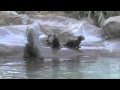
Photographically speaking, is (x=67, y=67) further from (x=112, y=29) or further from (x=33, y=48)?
(x=112, y=29)

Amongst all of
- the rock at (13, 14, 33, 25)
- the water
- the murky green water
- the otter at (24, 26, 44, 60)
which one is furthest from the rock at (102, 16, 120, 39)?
the rock at (13, 14, 33, 25)

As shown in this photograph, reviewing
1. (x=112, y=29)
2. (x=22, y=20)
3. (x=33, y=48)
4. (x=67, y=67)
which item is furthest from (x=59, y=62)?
(x=22, y=20)

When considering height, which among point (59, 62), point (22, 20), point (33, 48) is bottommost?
point (59, 62)

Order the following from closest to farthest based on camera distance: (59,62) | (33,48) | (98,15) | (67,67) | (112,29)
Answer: (67,67) → (59,62) → (33,48) → (112,29) → (98,15)

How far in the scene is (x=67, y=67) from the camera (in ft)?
20.7

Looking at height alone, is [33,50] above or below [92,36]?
below

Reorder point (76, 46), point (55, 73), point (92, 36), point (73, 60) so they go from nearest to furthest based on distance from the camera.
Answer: point (55, 73) < point (73, 60) < point (76, 46) < point (92, 36)

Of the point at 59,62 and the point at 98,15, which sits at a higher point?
the point at 98,15
